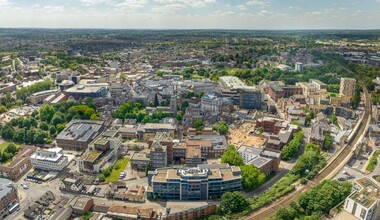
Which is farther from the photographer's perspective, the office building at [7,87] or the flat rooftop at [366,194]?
the office building at [7,87]

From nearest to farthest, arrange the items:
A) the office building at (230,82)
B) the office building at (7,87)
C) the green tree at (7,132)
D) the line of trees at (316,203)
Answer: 1. the line of trees at (316,203)
2. the green tree at (7,132)
3. the office building at (7,87)
4. the office building at (230,82)

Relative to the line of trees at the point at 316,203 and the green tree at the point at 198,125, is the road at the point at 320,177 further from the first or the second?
the green tree at the point at 198,125

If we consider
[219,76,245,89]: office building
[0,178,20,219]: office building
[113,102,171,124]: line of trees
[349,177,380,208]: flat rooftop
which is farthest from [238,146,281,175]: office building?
[219,76,245,89]: office building

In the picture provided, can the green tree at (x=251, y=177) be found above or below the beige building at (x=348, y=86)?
below

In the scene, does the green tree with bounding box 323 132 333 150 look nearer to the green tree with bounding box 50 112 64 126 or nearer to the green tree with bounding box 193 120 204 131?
the green tree with bounding box 193 120 204 131

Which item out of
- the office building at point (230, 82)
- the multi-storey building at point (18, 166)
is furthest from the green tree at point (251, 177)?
the office building at point (230, 82)

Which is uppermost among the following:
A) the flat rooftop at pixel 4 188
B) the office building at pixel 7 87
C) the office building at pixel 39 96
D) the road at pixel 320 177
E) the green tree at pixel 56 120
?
the office building at pixel 7 87
